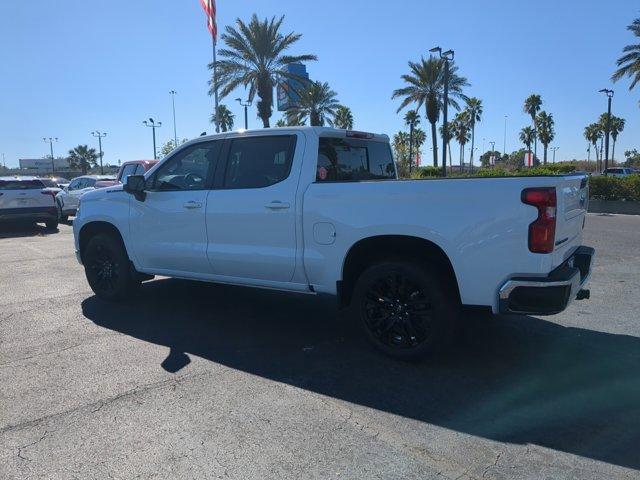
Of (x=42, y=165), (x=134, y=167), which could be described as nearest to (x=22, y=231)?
(x=134, y=167)

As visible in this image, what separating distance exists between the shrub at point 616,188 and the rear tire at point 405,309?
2025cm

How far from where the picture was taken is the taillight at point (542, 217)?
3695 mm

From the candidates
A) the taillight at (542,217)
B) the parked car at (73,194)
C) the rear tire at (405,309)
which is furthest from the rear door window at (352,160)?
the parked car at (73,194)

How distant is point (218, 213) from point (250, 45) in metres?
25.4

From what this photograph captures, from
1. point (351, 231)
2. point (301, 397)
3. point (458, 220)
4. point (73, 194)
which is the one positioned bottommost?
point (301, 397)

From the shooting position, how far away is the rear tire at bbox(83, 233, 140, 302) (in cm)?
640

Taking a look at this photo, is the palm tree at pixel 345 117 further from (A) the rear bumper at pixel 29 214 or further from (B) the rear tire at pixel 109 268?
(B) the rear tire at pixel 109 268

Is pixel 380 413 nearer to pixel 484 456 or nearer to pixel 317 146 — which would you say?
pixel 484 456

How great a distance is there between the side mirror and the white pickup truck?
2 centimetres

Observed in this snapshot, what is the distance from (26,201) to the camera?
14.7 m

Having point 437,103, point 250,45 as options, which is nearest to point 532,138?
point 437,103

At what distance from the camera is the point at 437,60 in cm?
3553

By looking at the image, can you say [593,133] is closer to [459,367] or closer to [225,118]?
[225,118]

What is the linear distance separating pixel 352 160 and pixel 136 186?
2417 mm
